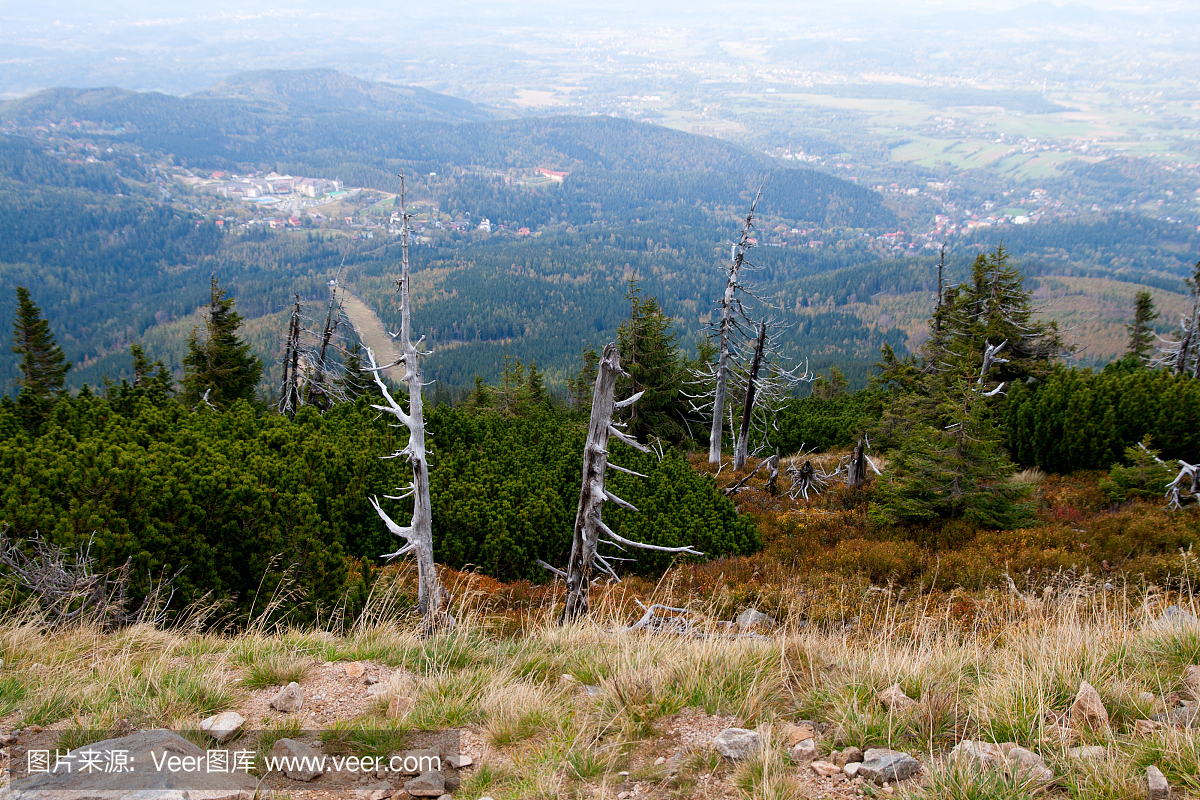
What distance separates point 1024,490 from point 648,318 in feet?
48.0

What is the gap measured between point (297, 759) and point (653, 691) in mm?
2295

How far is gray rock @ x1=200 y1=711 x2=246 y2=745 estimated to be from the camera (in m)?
3.95

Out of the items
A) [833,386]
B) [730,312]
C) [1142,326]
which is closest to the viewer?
[730,312]

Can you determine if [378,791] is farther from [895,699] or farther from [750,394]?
[750,394]

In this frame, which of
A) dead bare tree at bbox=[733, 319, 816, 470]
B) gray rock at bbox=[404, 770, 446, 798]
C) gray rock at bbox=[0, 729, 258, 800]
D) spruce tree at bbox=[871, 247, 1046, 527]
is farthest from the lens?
dead bare tree at bbox=[733, 319, 816, 470]

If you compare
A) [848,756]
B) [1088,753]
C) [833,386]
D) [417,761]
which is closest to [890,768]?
[848,756]

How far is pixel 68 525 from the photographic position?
755cm

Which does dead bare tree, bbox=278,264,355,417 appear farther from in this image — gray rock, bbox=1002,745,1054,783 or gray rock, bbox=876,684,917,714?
gray rock, bbox=1002,745,1054,783

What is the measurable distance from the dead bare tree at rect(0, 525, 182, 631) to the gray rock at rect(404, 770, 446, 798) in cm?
430

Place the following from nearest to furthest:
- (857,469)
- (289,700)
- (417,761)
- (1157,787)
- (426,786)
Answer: (1157,787) → (426,786) → (417,761) → (289,700) → (857,469)

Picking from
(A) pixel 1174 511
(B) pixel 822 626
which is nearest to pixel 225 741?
(B) pixel 822 626

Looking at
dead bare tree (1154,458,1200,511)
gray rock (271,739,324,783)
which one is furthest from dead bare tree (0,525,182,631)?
dead bare tree (1154,458,1200,511)

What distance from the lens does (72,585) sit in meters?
6.79

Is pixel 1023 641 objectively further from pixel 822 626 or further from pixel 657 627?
pixel 657 627
